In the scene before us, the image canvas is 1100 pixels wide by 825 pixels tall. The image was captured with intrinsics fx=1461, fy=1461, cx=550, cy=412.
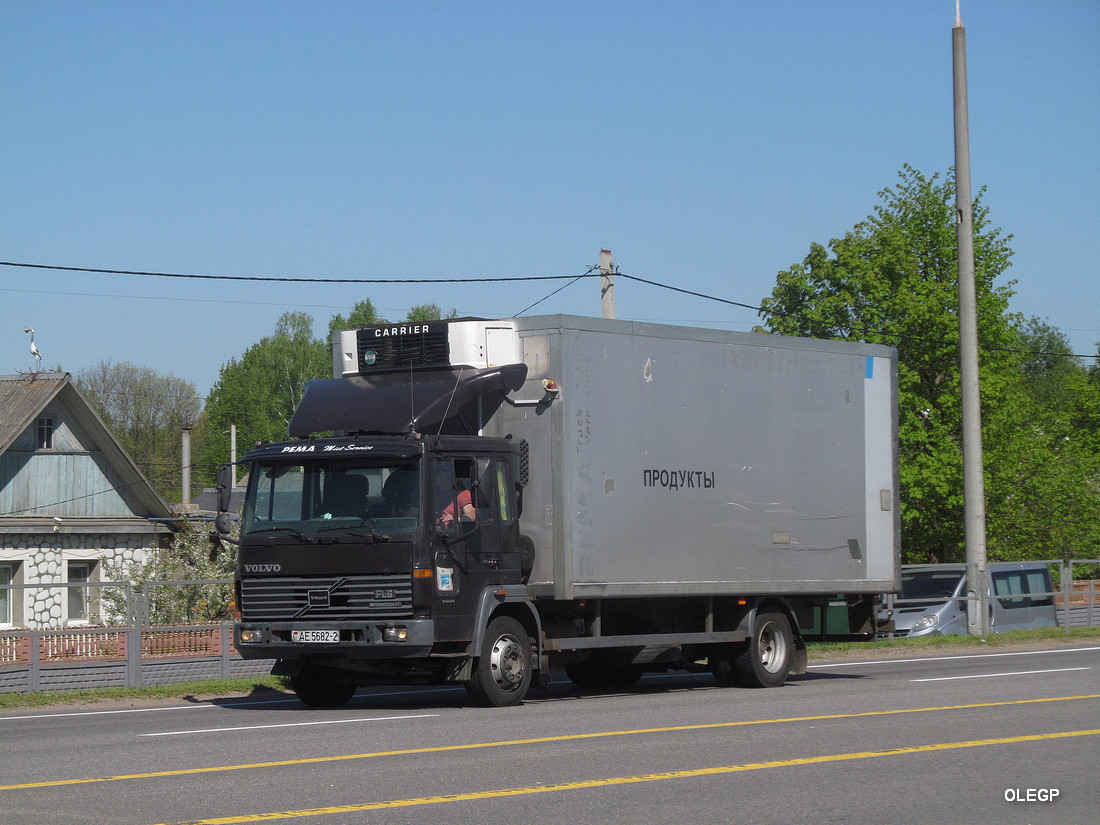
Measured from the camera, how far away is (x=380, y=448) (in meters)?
13.7

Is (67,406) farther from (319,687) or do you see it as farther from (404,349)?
(404,349)

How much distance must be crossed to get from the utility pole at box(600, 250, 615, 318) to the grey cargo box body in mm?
11408

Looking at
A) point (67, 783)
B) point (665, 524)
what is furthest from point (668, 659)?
point (67, 783)

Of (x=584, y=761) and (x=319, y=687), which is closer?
(x=584, y=761)

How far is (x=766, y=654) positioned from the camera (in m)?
16.7

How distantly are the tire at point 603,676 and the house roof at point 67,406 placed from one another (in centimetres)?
1713

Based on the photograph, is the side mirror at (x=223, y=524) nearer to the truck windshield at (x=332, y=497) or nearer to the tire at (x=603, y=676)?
the truck windshield at (x=332, y=497)

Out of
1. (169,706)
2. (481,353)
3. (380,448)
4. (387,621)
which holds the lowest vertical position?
(169,706)

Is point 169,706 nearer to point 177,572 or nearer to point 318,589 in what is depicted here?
point 318,589

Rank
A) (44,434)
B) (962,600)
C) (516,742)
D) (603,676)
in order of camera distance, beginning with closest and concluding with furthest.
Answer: (516,742) → (603,676) → (962,600) → (44,434)

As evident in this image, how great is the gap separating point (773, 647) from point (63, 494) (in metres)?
19.7

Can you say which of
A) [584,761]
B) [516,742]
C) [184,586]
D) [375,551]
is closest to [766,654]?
[375,551]

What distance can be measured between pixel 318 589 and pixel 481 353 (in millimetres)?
2824

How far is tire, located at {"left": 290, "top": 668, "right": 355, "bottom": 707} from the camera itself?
14805 millimetres
